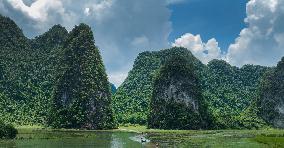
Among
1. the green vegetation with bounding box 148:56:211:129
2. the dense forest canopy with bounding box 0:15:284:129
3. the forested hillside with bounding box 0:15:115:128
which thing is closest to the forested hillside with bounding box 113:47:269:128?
the dense forest canopy with bounding box 0:15:284:129

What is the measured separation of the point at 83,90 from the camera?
78.3 metres

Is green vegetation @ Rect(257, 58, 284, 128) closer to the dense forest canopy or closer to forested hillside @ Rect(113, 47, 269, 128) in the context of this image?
the dense forest canopy

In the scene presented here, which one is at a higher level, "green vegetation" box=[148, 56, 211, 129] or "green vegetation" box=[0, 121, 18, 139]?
"green vegetation" box=[148, 56, 211, 129]

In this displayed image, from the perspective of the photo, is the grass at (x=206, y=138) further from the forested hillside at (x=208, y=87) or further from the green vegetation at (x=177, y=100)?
the forested hillside at (x=208, y=87)

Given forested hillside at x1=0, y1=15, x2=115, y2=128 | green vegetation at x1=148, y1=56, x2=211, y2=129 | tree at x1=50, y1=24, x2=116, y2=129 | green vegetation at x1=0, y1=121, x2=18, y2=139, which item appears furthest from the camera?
forested hillside at x1=0, y1=15, x2=115, y2=128

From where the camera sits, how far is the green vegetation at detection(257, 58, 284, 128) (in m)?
94.6

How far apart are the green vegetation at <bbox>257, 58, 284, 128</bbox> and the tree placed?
34.1 m

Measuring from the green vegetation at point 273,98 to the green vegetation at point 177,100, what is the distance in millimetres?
19619

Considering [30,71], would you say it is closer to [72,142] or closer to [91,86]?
[91,86]

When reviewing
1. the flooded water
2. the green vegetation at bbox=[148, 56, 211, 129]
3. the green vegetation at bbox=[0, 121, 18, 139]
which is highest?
the green vegetation at bbox=[148, 56, 211, 129]

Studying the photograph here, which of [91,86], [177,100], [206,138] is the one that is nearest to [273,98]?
[177,100]

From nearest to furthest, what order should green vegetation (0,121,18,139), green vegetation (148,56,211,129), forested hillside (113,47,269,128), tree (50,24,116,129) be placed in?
green vegetation (0,121,18,139) < tree (50,24,116,129) < green vegetation (148,56,211,129) < forested hillside (113,47,269,128)

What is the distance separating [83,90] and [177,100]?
1582 cm

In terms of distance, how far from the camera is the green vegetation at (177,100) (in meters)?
78.5
